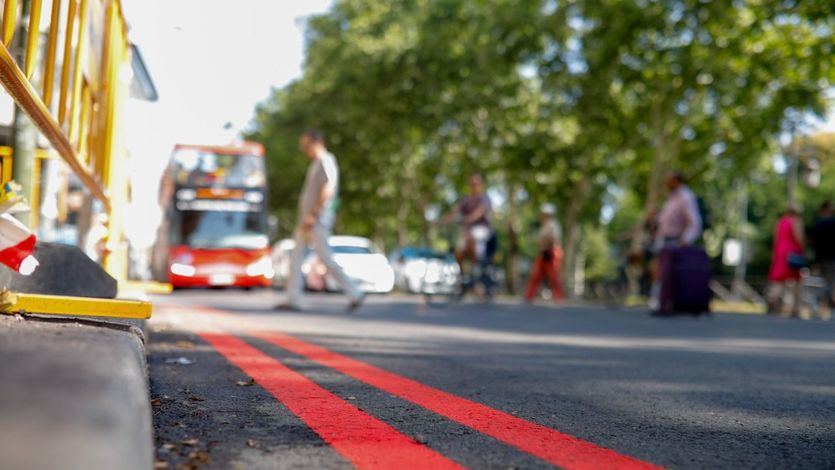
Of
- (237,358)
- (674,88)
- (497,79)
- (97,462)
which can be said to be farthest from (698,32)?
(97,462)

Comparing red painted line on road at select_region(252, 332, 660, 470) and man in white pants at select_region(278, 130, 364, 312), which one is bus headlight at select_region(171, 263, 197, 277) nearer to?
man in white pants at select_region(278, 130, 364, 312)

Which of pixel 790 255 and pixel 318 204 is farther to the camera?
Answer: pixel 790 255

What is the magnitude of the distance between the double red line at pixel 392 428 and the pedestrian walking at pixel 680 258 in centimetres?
906

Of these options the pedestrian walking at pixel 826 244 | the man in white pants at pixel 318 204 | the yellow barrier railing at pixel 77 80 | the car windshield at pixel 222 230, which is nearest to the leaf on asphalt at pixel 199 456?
the yellow barrier railing at pixel 77 80

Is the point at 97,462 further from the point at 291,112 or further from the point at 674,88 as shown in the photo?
the point at 291,112

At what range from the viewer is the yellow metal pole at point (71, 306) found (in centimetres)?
341

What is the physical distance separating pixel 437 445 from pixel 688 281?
36.4 ft

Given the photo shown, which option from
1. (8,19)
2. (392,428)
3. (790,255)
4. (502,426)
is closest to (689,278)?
(790,255)

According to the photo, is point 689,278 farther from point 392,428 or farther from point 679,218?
point 392,428

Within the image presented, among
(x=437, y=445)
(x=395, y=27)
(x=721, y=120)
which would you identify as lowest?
(x=437, y=445)

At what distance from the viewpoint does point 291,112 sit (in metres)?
36.1

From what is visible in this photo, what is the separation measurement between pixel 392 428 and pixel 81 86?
359 cm

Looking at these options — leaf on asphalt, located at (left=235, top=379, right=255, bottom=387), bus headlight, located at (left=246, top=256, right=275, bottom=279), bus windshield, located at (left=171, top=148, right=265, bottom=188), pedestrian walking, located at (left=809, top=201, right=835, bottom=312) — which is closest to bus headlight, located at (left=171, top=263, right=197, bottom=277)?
bus headlight, located at (left=246, top=256, right=275, bottom=279)

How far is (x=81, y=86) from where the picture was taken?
605 cm
